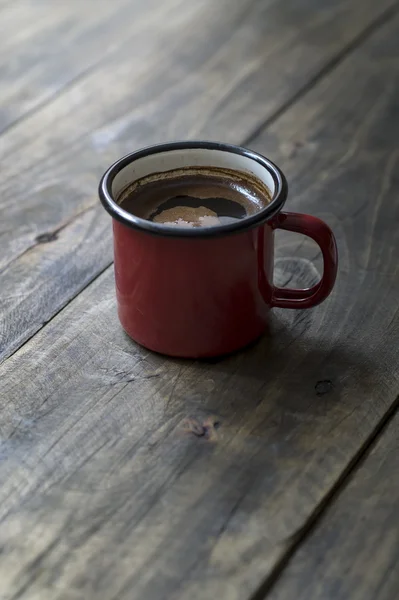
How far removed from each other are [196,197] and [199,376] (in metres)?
0.17

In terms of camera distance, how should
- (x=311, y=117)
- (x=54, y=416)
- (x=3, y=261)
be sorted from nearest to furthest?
(x=54, y=416) → (x=3, y=261) → (x=311, y=117)

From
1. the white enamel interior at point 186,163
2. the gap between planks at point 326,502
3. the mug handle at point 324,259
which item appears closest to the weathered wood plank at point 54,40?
the white enamel interior at point 186,163

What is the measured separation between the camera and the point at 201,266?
0.66 m

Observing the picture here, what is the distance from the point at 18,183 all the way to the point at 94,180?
0.30 feet

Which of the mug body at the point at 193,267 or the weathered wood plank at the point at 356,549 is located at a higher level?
the mug body at the point at 193,267

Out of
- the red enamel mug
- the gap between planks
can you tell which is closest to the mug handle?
the red enamel mug

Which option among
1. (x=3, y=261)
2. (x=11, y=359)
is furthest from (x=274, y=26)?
(x=11, y=359)

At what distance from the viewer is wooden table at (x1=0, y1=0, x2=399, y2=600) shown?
0.57 meters

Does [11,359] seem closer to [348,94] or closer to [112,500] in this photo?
[112,500]

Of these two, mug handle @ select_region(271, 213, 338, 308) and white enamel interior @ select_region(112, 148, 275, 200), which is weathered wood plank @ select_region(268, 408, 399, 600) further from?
white enamel interior @ select_region(112, 148, 275, 200)

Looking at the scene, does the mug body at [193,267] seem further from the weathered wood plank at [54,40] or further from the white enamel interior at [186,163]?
the weathered wood plank at [54,40]

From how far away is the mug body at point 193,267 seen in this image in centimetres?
66

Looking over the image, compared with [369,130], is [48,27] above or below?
above

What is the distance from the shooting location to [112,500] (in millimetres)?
611
